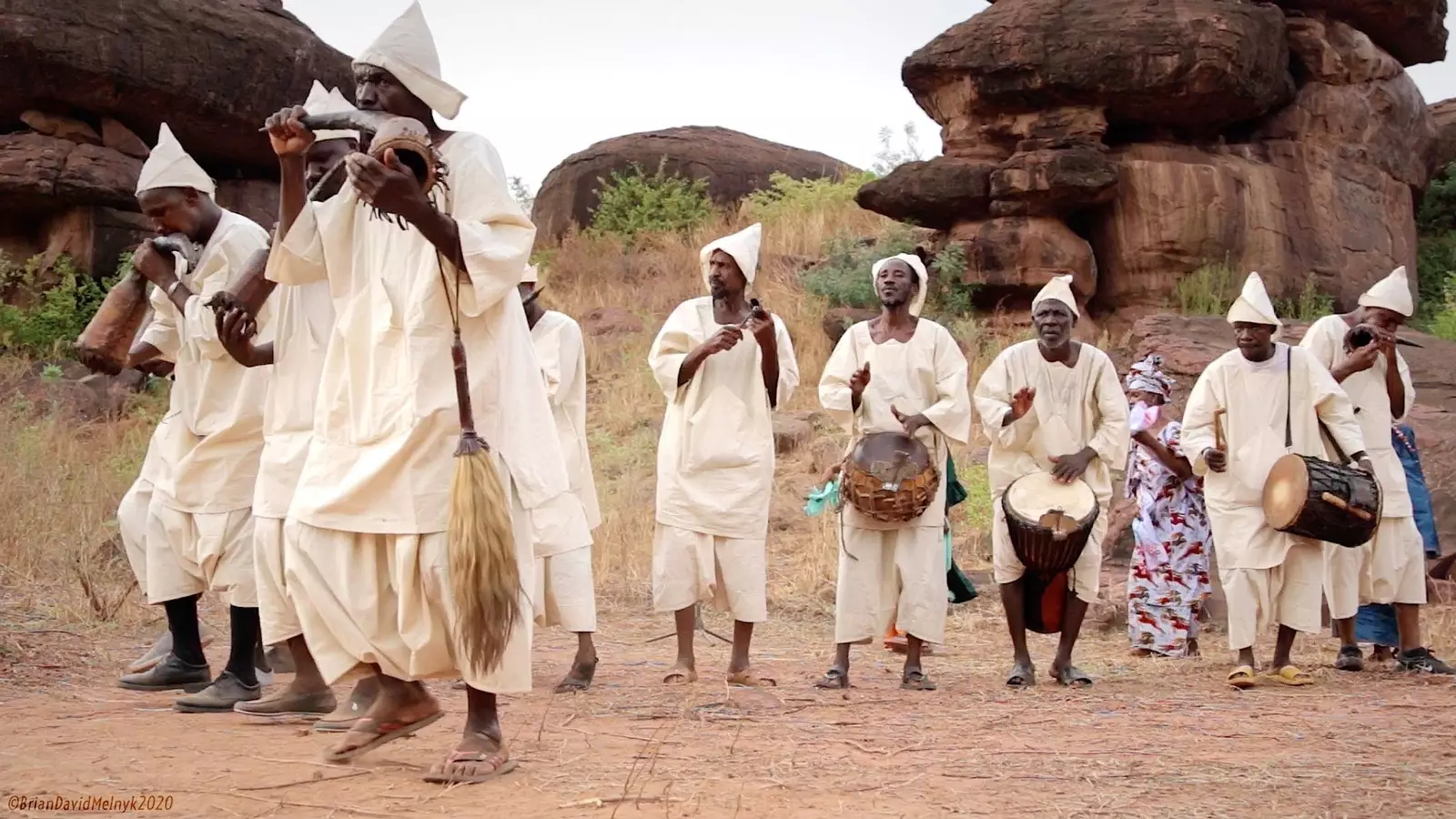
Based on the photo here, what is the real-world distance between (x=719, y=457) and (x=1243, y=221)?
11339 mm

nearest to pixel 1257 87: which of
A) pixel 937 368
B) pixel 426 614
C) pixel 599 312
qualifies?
pixel 599 312

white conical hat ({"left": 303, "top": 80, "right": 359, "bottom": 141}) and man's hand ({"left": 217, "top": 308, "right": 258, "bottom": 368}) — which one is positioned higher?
white conical hat ({"left": 303, "top": 80, "right": 359, "bottom": 141})

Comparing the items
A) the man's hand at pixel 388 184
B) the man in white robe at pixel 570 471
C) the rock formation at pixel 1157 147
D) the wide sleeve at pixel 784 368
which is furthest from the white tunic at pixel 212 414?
the rock formation at pixel 1157 147

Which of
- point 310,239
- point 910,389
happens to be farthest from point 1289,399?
point 310,239

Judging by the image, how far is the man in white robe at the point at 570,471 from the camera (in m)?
7.24

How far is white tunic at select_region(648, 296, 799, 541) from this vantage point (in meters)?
7.85

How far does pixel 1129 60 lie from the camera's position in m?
17.2

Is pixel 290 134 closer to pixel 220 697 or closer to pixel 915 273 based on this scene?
pixel 220 697

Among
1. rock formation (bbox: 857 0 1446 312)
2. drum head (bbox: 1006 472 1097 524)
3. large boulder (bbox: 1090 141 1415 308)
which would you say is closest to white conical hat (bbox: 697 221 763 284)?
drum head (bbox: 1006 472 1097 524)

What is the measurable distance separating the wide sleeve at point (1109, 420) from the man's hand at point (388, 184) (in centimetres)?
473

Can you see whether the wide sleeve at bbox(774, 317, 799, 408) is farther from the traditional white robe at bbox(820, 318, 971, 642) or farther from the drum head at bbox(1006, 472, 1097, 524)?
the drum head at bbox(1006, 472, 1097, 524)

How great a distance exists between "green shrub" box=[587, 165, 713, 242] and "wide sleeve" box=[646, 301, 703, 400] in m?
14.4

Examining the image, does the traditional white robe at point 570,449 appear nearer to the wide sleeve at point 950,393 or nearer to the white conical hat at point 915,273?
the white conical hat at point 915,273

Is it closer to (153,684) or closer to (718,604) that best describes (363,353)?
(153,684)
